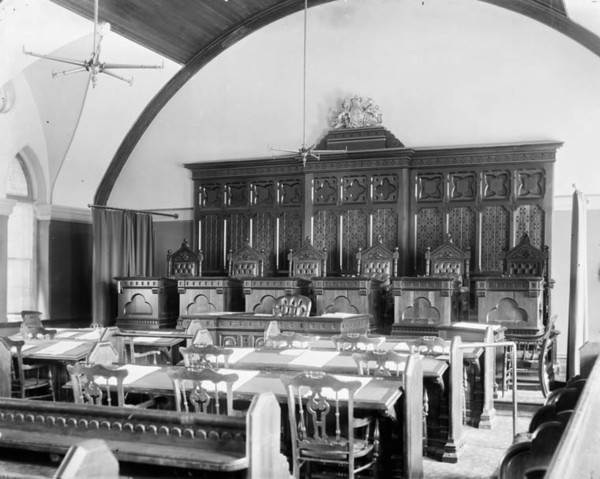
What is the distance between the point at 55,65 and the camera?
10.8 m

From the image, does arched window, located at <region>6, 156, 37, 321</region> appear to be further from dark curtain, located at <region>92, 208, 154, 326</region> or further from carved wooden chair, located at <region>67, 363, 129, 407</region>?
carved wooden chair, located at <region>67, 363, 129, 407</region>

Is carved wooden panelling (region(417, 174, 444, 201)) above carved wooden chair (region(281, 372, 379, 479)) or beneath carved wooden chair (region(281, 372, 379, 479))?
above

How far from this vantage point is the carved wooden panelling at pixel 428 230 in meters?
11.4

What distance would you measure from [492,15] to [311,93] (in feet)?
10.8

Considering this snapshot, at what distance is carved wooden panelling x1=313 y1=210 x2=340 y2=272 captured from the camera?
11.9 metres

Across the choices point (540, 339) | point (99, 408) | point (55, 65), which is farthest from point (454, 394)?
point (55, 65)

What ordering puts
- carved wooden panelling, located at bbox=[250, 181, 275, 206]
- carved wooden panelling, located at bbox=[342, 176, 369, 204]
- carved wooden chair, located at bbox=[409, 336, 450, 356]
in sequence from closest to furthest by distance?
carved wooden chair, located at bbox=[409, 336, 450, 356], carved wooden panelling, located at bbox=[342, 176, 369, 204], carved wooden panelling, located at bbox=[250, 181, 275, 206]

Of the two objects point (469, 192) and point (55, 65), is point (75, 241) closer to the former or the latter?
point (55, 65)

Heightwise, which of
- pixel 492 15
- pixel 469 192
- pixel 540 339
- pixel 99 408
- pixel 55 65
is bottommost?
pixel 540 339

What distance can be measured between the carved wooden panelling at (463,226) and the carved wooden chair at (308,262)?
2.17 m

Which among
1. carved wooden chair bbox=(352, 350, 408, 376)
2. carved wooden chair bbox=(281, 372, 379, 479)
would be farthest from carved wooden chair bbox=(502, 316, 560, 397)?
carved wooden chair bbox=(281, 372, 379, 479)

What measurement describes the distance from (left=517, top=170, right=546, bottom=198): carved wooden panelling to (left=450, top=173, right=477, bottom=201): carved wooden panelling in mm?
708

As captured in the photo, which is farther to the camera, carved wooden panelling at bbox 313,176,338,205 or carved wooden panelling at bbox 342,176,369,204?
carved wooden panelling at bbox 313,176,338,205

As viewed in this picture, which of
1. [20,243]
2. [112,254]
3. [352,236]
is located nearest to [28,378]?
[112,254]
